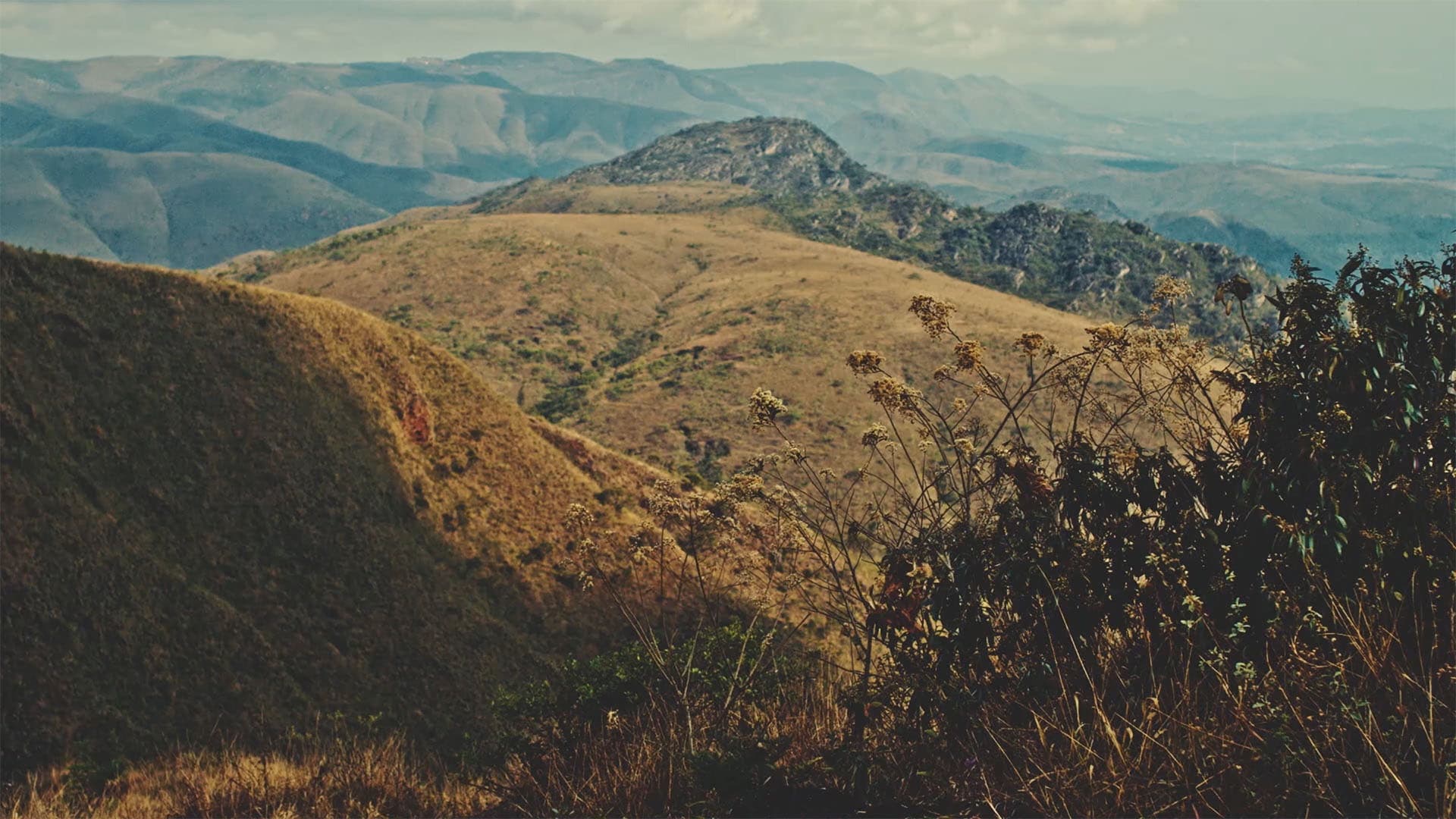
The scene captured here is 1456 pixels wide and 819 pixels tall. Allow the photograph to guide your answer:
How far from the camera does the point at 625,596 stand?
37156mm

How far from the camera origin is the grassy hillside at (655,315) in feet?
285

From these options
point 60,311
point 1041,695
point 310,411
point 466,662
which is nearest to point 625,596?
point 466,662

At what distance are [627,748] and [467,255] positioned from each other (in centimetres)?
14357

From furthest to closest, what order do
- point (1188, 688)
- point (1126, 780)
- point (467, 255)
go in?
point (467, 255) < point (1188, 688) < point (1126, 780)

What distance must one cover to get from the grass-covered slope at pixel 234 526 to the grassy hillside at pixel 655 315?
119ft

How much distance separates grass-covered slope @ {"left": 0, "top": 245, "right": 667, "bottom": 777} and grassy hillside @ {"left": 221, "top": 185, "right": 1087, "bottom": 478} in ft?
119

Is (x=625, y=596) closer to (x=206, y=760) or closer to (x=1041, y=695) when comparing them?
(x=206, y=760)

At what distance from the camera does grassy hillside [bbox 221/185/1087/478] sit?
285ft

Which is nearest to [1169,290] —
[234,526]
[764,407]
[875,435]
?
[875,435]

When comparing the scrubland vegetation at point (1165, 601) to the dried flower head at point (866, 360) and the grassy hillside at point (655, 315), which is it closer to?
the dried flower head at point (866, 360)

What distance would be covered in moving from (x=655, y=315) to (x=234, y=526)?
357ft

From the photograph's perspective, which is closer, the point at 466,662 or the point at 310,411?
the point at 466,662

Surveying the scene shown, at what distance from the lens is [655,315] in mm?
137125

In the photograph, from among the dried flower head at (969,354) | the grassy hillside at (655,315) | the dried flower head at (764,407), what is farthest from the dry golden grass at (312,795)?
the grassy hillside at (655,315)
